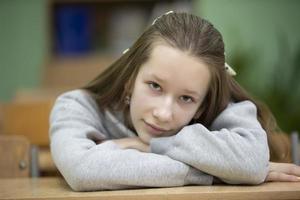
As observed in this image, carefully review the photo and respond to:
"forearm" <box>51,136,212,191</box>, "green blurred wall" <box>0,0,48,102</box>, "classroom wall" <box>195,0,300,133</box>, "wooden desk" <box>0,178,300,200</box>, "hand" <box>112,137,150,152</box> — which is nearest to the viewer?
"wooden desk" <box>0,178,300,200</box>

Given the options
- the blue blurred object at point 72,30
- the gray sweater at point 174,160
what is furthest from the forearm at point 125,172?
the blue blurred object at point 72,30

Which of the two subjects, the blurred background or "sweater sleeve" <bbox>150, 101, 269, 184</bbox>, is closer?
"sweater sleeve" <bbox>150, 101, 269, 184</bbox>

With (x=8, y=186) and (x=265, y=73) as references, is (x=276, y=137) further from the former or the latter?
(x=265, y=73)

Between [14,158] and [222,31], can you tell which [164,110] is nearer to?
[14,158]

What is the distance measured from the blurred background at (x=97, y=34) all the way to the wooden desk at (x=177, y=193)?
2851 mm

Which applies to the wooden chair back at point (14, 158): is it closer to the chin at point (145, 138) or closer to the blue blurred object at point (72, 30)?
the chin at point (145, 138)

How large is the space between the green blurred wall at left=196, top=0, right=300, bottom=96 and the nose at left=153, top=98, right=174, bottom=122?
9.45 ft

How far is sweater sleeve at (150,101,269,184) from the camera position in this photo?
1.09 m

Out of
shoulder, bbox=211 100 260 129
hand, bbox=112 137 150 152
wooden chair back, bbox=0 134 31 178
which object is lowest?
wooden chair back, bbox=0 134 31 178

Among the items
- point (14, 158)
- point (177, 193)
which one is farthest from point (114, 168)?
point (14, 158)

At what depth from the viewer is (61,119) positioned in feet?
4.33

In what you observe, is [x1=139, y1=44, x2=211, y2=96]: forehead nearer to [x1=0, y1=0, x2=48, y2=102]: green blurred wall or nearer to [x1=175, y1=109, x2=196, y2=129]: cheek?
[x1=175, y1=109, x2=196, y2=129]: cheek

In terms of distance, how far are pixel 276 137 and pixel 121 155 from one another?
53 cm

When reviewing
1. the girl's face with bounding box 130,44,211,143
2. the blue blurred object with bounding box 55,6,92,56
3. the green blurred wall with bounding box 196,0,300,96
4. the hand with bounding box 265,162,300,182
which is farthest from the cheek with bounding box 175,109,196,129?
the blue blurred object with bounding box 55,6,92,56
